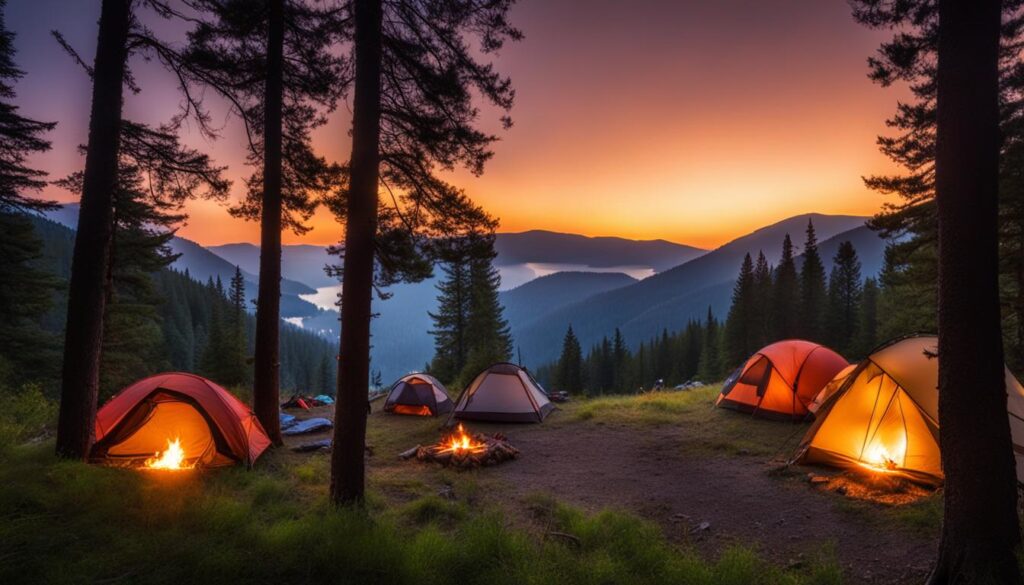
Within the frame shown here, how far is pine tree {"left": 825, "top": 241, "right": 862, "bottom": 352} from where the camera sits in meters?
46.6

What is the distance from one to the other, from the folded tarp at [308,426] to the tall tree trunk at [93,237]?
5603 mm

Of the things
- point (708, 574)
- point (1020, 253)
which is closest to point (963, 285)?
point (708, 574)

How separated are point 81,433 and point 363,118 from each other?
6.09m

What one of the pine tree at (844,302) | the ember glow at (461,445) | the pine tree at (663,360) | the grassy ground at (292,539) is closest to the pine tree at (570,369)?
the pine tree at (663,360)

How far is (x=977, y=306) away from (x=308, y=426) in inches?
512

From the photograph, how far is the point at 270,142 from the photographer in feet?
29.6

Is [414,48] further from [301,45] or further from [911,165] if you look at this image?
[911,165]

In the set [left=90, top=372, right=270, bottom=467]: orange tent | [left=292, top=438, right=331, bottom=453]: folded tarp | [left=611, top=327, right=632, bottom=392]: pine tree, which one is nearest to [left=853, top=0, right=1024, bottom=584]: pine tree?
[left=90, top=372, right=270, bottom=467]: orange tent

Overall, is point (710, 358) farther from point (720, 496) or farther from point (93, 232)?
point (93, 232)

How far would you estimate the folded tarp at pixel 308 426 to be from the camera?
39.6ft

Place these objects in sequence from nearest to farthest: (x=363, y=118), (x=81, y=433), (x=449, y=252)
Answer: (x=363, y=118), (x=81, y=433), (x=449, y=252)

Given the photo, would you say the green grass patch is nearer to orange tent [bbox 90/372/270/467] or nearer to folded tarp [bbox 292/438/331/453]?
folded tarp [bbox 292/438/331/453]

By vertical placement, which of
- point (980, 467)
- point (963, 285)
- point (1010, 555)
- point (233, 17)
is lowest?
point (1010, 555)

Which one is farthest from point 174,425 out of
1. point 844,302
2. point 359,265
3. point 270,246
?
point 844,302
